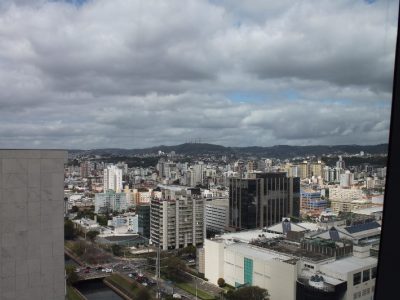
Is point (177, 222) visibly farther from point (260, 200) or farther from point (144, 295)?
point (144, 295)

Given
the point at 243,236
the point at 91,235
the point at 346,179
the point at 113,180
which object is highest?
the point at 346,179

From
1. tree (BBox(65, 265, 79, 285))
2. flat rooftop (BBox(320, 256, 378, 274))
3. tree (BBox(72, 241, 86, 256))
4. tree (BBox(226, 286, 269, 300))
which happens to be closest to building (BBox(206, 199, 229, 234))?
tree (BBox(72, 241, 86, 256))

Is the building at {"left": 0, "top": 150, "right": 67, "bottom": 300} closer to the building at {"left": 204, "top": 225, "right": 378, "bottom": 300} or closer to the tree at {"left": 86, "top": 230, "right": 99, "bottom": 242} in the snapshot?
the building at {"left": 204, "top": 225, "right": 378, "bottom": 300}

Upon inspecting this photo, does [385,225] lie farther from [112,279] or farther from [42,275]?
[112,279]

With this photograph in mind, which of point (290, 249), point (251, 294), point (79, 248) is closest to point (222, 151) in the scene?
point (79, 248)


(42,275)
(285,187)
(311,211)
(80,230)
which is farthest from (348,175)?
(42,275)

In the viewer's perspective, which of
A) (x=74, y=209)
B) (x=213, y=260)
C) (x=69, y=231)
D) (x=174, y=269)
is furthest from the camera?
(x=74, y=209)
